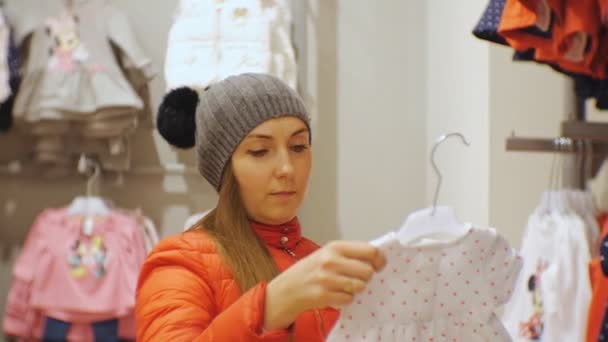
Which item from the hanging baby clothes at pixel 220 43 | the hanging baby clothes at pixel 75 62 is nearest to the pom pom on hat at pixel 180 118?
the hanging baby clothes at pixel 220 43

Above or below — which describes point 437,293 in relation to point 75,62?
below

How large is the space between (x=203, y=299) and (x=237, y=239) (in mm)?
122

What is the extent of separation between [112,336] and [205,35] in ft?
3.44

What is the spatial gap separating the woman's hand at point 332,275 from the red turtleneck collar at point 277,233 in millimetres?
345

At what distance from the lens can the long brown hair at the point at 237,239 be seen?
43.3 inches

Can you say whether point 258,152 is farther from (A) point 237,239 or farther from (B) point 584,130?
(B) point 584,130

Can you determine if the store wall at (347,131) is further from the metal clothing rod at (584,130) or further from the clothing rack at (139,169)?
the metal clothing rod at (584,130)

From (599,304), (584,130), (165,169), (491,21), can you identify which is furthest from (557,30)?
(165,169)

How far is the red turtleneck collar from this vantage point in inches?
47.0

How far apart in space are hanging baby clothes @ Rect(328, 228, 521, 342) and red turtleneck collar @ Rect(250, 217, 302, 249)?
0.31 meters

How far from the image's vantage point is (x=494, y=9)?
1.78m

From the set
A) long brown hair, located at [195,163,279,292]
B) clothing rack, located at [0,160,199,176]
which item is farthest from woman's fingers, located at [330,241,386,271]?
clothing rack, located at [0,160,199,176]

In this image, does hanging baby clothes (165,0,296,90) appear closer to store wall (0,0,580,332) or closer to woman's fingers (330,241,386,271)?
store wall (0,0,580,332)

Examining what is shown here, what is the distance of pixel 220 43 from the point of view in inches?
97.3
